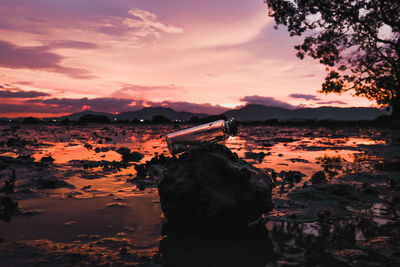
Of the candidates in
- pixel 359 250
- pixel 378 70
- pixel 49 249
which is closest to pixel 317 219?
pixel 359 250

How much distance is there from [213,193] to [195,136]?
161cm

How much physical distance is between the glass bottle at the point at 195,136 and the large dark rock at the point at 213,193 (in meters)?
0.98

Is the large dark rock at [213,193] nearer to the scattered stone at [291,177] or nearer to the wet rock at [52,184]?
the scattered stone at [291,177]

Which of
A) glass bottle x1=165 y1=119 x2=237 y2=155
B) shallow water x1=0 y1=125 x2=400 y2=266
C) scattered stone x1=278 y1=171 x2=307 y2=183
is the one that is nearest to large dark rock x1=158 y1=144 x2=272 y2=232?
shallow water x1=0 y1=125 x2=400 y2=266

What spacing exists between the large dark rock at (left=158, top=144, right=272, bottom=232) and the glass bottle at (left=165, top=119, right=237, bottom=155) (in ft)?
3.21

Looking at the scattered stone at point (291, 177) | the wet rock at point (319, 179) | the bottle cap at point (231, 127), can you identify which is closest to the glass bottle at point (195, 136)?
the bottle cap at point (231, 127)

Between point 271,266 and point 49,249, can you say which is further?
A: point 49,249

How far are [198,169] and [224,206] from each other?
510 millimetres

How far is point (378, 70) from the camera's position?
657 inches

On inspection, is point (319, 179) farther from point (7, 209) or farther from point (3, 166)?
point (3, 166)

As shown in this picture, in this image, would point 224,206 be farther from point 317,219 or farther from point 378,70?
point 378,70

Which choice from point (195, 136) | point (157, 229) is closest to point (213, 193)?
point (157, 229)

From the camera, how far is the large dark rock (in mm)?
2617

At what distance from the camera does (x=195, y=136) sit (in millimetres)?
4203
